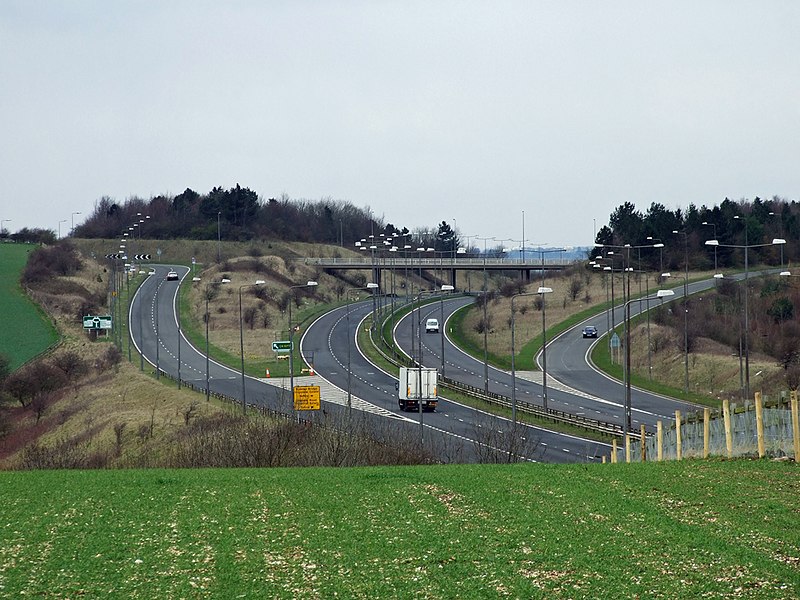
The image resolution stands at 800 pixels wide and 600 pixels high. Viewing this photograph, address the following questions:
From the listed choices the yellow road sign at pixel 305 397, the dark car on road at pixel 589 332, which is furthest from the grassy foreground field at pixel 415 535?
the dark car on road at pixel 589 332

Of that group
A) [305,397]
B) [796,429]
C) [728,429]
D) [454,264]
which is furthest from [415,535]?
[454,264]

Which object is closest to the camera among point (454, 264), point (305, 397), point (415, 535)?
point (415, 535)

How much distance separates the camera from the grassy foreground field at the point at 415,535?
48.1 feet

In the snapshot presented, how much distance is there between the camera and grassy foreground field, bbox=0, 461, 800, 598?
48.1 feet

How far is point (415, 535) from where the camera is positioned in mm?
17641

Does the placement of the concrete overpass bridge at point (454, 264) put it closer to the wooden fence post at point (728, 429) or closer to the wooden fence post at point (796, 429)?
the wooden fence post at point (728, 429)

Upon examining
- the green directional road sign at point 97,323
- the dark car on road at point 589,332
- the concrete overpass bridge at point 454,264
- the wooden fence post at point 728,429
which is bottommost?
the dark car on road at point 589,332

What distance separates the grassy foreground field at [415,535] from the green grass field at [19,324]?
73837mm

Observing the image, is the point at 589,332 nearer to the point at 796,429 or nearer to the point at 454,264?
the point at 454,264

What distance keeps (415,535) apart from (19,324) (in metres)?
102

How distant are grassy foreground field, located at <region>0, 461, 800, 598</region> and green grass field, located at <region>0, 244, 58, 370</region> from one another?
73.8 meters

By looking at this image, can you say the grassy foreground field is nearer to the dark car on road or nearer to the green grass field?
the green grass field


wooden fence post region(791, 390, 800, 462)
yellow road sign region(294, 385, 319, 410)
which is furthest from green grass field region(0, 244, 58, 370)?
wooden fence post region(791, 390, 800, 462)

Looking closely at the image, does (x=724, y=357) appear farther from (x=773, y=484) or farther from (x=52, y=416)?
(x=773, y=484)
